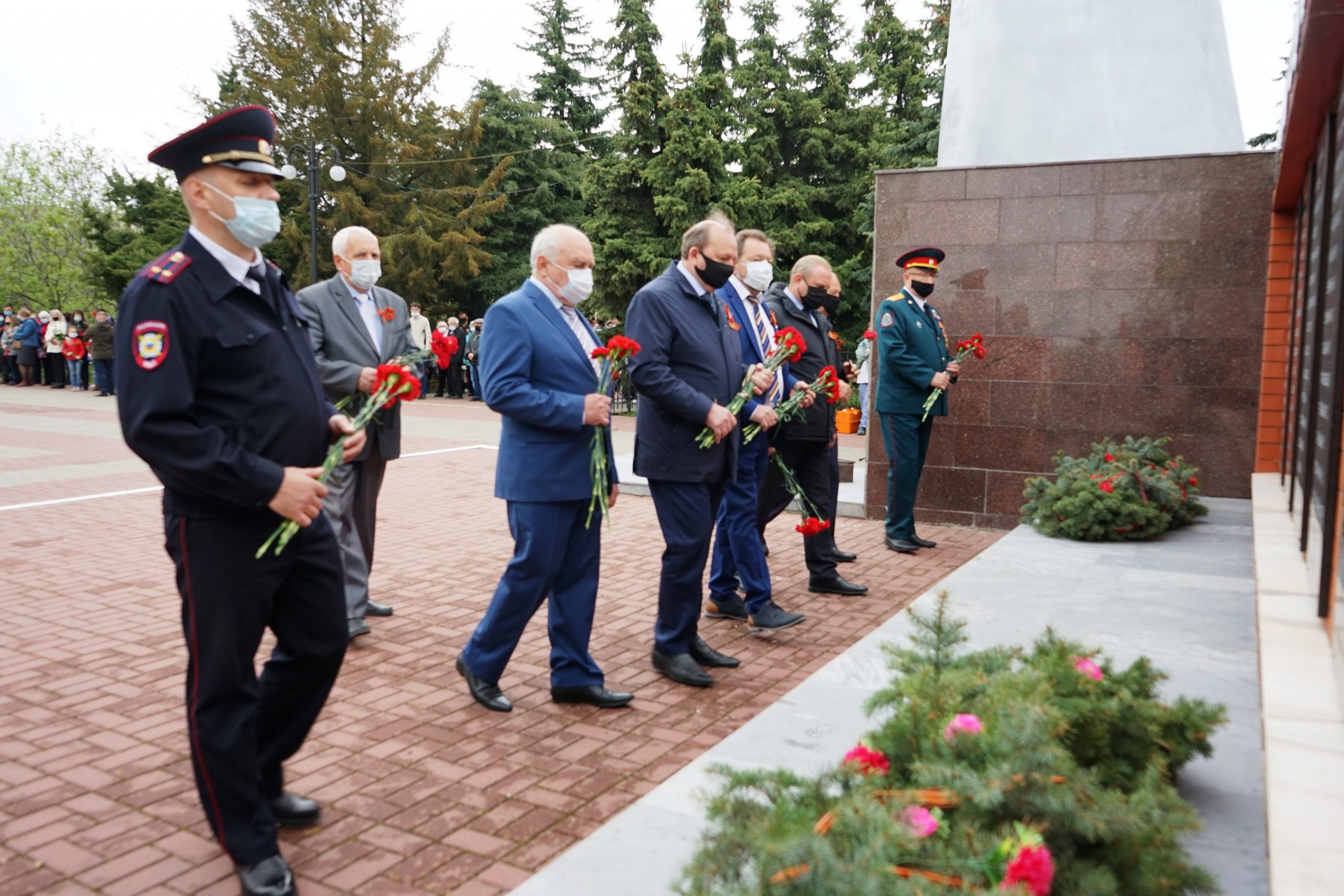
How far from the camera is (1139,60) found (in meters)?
8.84

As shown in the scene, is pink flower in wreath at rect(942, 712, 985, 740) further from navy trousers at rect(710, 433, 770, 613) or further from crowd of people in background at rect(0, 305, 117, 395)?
crowd of people in background at rect(0, 305, 117, 395)

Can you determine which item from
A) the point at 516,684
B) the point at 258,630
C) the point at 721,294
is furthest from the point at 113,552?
the point at 258,630

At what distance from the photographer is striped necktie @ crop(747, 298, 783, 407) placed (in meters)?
5.76

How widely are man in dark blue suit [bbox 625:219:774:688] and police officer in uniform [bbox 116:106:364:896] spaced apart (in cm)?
182

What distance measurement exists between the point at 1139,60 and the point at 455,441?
10.2 m

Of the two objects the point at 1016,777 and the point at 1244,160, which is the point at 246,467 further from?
the point at 1244,160

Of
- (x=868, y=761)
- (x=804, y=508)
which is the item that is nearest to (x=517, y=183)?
(x=804, y=508)

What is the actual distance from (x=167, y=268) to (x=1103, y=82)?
8.35 meters

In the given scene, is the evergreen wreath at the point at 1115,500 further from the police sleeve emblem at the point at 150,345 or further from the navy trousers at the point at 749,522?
the police sleeve emblem at the point at 150,345

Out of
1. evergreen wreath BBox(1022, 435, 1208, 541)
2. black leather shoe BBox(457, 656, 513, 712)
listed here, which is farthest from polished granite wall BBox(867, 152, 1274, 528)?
black leather shoe BBox(457, 656, 513, 712)

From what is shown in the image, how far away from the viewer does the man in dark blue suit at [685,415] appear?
4.57 m

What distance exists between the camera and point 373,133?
110ft

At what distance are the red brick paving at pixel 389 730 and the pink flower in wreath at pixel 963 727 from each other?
134 cm

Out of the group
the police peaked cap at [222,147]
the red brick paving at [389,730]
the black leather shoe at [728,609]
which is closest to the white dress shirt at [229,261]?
the police peaked cap at [222,147]
